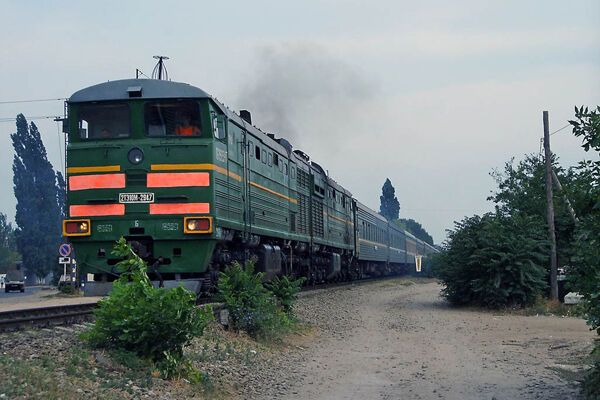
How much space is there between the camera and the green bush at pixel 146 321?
28.2ft

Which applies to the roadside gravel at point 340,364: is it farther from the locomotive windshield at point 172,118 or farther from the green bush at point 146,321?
the locomotive windshield at point 172,118

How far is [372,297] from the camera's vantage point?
27.4 meters

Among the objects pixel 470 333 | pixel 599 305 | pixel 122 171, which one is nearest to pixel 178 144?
pixel 122 171

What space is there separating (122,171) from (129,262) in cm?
469

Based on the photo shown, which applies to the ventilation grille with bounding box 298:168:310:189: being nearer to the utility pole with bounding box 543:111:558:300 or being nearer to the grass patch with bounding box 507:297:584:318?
the grass patch with bounding box 507:297:584:318

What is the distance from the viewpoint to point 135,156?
13.6 meters

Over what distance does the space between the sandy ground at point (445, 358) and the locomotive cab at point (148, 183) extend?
117 inches

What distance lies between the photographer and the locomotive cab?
530 inches

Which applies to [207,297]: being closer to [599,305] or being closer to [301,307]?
[301,307]

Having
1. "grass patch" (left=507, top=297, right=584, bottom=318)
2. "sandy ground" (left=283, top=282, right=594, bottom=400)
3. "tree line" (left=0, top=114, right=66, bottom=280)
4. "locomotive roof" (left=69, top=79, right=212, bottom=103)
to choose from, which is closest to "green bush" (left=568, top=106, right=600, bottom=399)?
"sandy ground" (left=283, top=282, right=594, bottom=400)

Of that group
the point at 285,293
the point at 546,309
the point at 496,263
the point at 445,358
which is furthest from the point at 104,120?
the point at 546,309

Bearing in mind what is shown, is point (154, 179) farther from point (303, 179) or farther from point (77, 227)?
point (303, 179)

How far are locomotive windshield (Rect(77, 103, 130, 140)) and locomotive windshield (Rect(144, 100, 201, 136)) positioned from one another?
43 centimetres

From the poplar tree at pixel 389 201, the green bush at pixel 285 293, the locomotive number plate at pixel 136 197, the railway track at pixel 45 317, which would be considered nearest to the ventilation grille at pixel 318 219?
the green bush at pixel 285 293
